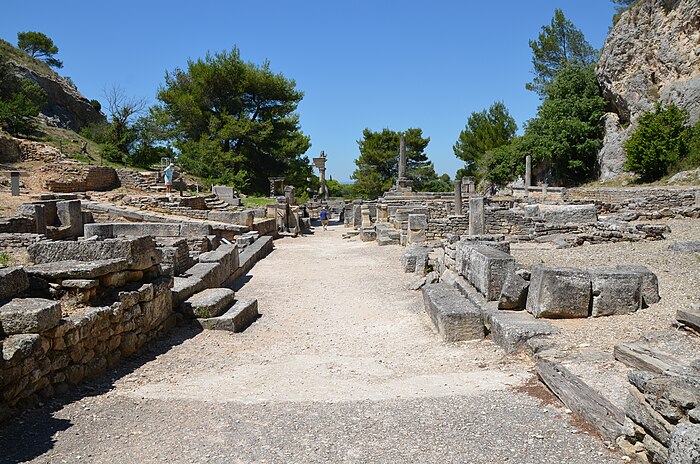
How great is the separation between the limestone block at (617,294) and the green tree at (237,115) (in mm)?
33408

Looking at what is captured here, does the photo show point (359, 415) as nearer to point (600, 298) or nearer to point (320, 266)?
point (600, 298)

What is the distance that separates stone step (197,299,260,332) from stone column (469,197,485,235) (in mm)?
8924

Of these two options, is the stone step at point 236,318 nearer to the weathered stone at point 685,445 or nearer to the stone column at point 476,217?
the weathered stone at point 685,445

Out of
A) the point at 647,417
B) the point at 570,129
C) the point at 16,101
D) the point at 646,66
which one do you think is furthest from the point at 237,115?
the point at 647,417

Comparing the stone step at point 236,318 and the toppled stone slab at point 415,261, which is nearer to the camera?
the stone step at point 236,318

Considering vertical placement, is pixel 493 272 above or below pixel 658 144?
below

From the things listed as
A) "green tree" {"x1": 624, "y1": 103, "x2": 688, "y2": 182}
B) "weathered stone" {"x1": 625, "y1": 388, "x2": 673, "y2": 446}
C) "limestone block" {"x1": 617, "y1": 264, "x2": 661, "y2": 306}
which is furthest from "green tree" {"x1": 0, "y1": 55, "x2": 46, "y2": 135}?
"weathered stone" {"x1": 625, "y1": 388, "x2": 673, "y2": 446}

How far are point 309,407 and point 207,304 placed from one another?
11.2 ft

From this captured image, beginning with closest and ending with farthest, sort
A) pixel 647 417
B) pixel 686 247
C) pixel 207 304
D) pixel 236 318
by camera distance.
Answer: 1. pixel 647 417
2. pixel 207 304
3. pixel 236 318
4. pixel 686 247

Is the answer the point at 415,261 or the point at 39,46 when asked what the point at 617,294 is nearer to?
the point at 415,261

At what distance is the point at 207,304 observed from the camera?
25.5 ft

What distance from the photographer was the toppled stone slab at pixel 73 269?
19.0 feet

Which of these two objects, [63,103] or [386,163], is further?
[386,163]

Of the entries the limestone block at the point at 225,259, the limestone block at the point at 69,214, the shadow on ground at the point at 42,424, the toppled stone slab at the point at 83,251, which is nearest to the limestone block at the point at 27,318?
the shadow on ground at the point at 42,424
